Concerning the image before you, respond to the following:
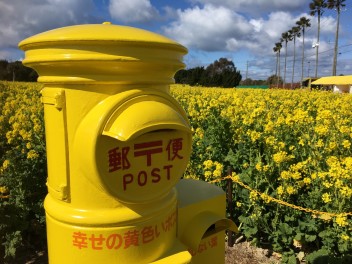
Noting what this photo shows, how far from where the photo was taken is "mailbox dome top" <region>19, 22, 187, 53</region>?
3.99ft

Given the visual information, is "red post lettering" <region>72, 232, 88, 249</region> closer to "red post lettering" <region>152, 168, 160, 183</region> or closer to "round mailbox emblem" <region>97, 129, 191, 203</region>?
"round mailbox emblem" <region>97, 129, 191, 203</region>

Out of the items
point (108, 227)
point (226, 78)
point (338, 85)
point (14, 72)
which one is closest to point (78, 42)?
point (108, 227)

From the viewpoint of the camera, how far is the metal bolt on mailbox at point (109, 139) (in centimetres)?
126

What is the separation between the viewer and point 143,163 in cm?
136

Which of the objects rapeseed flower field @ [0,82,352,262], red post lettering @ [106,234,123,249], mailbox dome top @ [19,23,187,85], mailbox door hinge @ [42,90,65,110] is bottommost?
rapeseed flower field @ [0,82,352,262]

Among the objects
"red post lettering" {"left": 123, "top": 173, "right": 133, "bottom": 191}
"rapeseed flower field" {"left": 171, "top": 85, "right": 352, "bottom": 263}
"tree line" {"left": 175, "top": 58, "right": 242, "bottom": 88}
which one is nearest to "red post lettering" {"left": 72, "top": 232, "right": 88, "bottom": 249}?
"red post lettering" {"left": 123, "top": 173, "right": 133, "bottom": 191}

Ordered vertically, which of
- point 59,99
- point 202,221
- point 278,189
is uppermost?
point 59,99

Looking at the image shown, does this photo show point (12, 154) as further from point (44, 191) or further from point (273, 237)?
point (273, 237)

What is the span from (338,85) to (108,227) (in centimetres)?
2704

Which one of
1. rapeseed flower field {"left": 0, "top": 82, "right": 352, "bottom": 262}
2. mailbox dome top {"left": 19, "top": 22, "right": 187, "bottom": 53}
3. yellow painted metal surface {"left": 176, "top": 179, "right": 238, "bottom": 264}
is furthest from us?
rapeseed flower field {"left": 0, "top": 82, "right": 352, "bottom": 262}

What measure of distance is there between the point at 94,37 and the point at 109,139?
0.38 m

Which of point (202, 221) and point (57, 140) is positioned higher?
point (57, 140)

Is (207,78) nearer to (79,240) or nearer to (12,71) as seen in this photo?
(12,71)

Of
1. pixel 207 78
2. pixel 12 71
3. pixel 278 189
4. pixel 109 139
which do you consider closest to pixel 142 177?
pixel 109 139
